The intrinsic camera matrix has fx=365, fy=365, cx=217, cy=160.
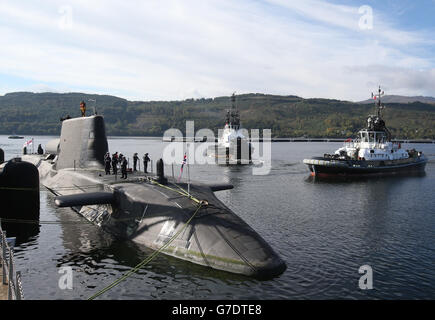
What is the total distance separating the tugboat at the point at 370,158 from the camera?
52.8 metres

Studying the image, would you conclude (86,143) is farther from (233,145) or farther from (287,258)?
(233,145)

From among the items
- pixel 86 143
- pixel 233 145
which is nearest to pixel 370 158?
pixel 233 145

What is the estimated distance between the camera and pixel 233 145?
3199 inches

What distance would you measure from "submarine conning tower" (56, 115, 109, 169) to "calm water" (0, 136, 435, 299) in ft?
13.2

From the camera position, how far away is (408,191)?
41000 mm

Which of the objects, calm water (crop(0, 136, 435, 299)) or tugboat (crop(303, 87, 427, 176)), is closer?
calm water (crop(0, 136, 435, 299))

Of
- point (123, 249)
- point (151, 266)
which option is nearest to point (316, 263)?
point (151, 266)

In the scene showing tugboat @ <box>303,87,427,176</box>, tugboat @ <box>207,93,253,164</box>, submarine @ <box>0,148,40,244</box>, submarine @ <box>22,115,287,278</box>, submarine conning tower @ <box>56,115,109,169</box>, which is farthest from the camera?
tugboat @ <box>207,93,253,164</box>

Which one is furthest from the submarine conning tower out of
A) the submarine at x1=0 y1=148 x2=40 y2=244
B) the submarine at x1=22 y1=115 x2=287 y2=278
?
the submarine at x1=0 y1=148 x2=40 y2=244

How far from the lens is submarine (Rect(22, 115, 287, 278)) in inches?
587

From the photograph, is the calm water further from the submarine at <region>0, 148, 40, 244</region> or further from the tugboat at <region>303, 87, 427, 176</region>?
the tugboat at <region>303, 87, 427, 176</region>

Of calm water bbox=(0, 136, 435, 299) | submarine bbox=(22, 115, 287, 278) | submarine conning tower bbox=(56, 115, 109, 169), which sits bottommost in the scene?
calm water bbox=(0, 136, 435, 299)

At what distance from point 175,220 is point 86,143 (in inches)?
564

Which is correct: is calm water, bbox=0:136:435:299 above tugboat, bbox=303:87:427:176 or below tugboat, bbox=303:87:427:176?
below
